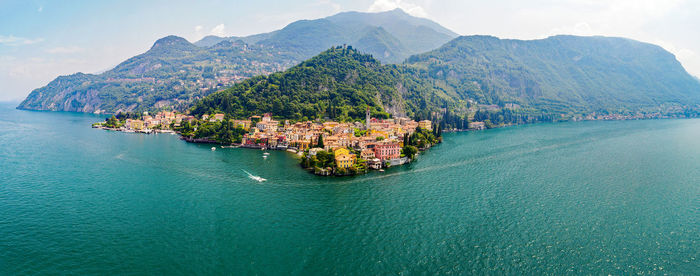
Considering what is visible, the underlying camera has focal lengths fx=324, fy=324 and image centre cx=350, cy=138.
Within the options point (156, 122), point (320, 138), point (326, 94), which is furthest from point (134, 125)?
point (320, 138)

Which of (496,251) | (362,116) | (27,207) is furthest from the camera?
(362,116)

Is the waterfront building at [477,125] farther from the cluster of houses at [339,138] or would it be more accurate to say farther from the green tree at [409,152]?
the green tree at [409,152]

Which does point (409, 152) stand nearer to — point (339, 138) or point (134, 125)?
point (339, 138)

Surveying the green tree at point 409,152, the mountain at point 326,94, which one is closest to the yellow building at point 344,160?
the green tree at point 409,152

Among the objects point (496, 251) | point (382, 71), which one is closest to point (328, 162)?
point (496, 251)

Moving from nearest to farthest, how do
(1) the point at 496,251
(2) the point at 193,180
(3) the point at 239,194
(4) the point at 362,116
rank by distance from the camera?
(1) the point at 496,251 < (3) the point at 239,194 < (2) the point at 193,180 < (4) the point at 362,116

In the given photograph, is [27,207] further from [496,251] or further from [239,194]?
[496,251]
